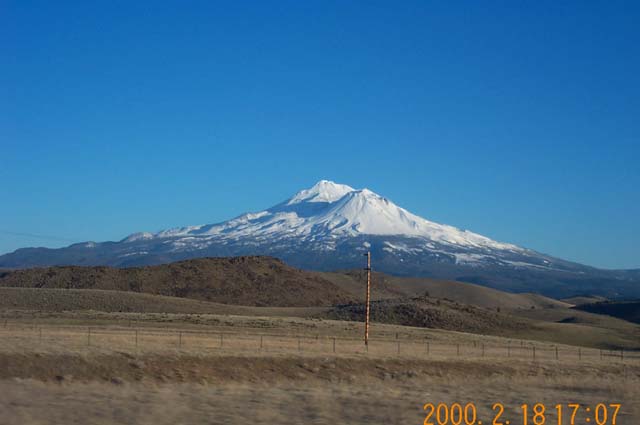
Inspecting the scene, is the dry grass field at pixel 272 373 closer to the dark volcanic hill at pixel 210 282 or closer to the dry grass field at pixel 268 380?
the dry grass field at pixel 268 380

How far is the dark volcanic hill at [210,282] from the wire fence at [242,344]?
52035mm

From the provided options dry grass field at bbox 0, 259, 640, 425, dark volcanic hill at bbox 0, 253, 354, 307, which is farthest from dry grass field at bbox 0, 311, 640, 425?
dark volcanic hill at bbox 0, 253, 354, 307

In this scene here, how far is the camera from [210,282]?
371ft

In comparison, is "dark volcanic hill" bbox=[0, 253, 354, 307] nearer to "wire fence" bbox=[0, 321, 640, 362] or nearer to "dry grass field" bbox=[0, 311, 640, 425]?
"wire fence" bbox=[0, 321, 640, 362]

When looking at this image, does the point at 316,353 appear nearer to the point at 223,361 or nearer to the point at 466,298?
the point at 223,361

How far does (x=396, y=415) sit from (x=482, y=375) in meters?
12.5

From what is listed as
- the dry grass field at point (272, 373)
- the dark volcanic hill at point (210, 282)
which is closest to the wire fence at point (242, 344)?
the dry grass field at point (272, 373)

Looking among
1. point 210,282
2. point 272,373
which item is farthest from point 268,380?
point 210,282

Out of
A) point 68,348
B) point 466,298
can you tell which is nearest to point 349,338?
point 68,348

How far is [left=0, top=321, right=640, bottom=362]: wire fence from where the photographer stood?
38344 mm

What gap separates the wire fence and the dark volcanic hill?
5204 centimetres

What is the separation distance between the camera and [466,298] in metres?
156

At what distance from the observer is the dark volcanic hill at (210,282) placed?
355ft

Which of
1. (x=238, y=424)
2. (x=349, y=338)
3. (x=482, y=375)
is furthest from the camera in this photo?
(x=349, y=338)
